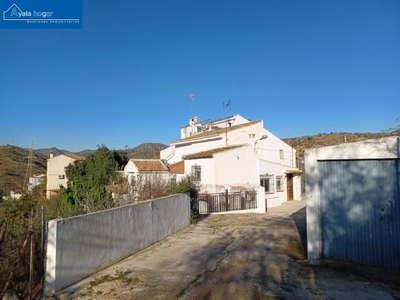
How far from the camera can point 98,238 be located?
22.6 ft

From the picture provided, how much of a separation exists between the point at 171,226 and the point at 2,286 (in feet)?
22.7

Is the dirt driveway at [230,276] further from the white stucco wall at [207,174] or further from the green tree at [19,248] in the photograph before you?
the white stucco wall at [207,174]

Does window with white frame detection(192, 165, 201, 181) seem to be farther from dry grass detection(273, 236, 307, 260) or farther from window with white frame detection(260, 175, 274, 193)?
dry grass detection(273, 236, 307, 260)

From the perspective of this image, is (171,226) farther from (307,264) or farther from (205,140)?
(205,140)

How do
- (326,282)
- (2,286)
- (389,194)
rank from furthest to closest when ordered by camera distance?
1. (389,194)
2. (326,282)
3. (2,286)

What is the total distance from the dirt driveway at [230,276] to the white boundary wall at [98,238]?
0.26 m

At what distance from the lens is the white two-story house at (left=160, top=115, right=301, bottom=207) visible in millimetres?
21203

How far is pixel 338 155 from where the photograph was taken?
7293 millimetres

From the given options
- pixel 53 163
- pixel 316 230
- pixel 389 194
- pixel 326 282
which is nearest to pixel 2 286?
pixel 326 282

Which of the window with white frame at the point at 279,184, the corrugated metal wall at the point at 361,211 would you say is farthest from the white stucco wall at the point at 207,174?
the corrugated metal wall at the point at 361,211

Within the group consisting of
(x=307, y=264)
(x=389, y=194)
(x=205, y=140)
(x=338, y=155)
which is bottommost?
(x=307, y=264)

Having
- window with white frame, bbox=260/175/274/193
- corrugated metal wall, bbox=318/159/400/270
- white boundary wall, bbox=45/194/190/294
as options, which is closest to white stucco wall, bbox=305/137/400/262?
corrugated metal wall, bbox=318/159/400/270

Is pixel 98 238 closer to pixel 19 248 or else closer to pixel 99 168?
pixel 19 248

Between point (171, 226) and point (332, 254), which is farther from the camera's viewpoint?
point (171, 226)
